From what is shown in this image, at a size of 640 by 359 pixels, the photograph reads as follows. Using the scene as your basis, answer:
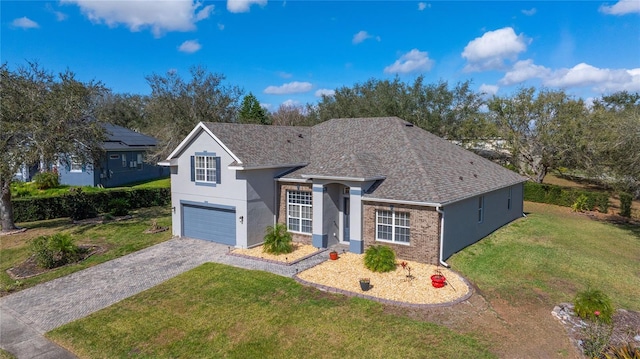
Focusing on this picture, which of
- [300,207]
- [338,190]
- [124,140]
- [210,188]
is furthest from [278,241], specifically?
[124,140]

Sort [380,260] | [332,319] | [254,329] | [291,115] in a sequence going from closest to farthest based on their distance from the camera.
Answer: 1. [254,329]
2. [332,319]
3. [380,260]
4. [291,115]

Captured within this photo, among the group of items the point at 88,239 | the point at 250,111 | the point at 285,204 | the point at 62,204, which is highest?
the point at 250,111

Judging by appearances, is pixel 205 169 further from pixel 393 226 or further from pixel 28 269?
pixel 393 226

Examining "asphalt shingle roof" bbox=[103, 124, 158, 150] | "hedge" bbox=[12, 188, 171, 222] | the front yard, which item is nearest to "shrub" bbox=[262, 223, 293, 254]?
the front yard

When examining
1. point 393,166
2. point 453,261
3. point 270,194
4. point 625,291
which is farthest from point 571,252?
point 270,194

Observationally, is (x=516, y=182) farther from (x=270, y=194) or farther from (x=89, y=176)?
(x=89, y=176)
